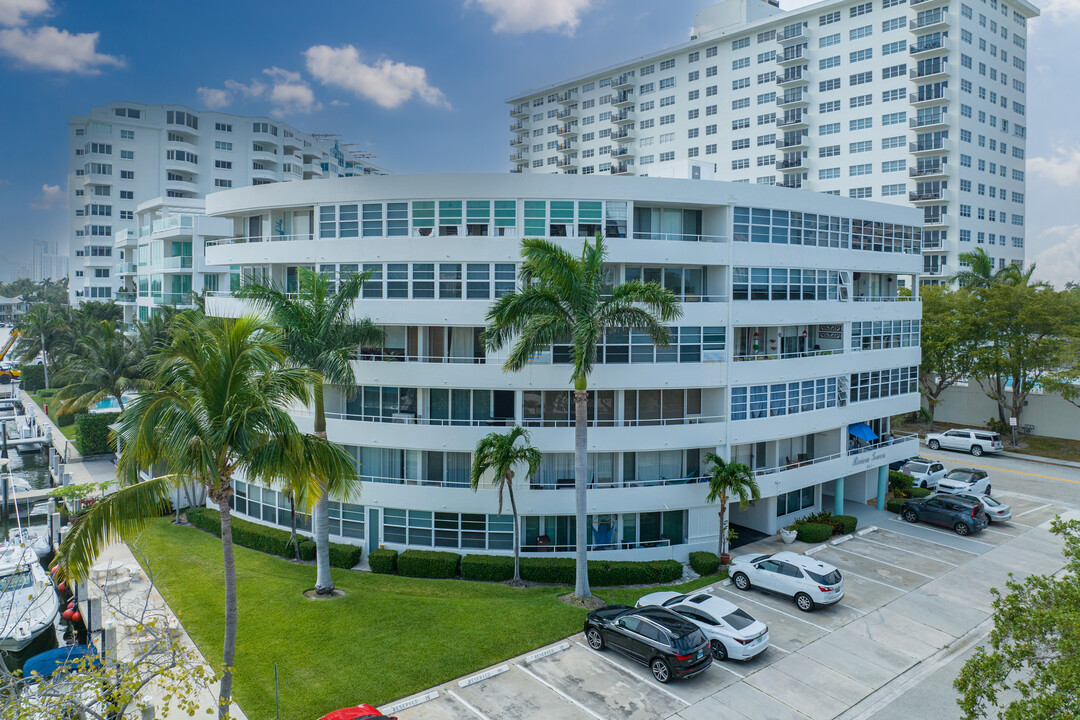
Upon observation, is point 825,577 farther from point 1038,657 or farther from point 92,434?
point 92,434

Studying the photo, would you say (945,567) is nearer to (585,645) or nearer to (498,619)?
(585,645)

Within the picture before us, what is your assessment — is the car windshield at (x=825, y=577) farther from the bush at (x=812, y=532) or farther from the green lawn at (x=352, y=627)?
the bush at (x=812, y=532)

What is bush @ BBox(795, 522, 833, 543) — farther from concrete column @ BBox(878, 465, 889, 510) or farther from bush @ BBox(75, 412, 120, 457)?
bush @ BBox(75, 412, 120, 457)

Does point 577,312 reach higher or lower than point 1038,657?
higher

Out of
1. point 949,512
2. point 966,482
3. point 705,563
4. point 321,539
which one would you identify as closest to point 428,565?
point 321,539

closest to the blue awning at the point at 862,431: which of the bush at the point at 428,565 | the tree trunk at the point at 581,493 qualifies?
the tree trunk at the point at 581,493

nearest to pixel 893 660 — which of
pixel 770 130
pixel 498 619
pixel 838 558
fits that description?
pixel 838 558
